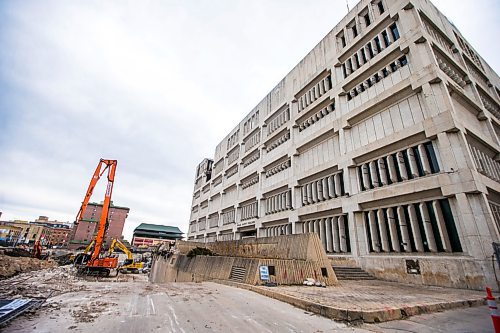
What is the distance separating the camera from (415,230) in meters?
12.7

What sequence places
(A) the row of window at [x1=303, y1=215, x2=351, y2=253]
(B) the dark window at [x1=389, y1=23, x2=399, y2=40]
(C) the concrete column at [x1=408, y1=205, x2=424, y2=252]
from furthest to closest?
1. (A) the row of window at [x1=303, y1=215, x2=351, y2=253]
2. (B) the dark window at [x1=389, y1=23, x2=399, y2=40]
3. (C) the concrete column at [x1=408, y1=205, x2=424, y2=252]

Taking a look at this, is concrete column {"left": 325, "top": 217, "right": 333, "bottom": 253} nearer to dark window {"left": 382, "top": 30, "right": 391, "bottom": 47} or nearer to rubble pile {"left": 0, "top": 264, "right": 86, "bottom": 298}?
dark window {"left": 382, "top": 30, "right": 391, "bottom": 47}

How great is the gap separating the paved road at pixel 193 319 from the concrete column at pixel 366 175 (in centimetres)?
1025

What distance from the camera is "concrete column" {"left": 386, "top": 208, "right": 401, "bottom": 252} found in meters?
13.4

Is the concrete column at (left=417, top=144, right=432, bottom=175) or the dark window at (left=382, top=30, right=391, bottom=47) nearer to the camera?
the concrete column at (left=417, top=144, right=432, bottom=175)

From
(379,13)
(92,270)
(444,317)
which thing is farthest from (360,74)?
(92,270)

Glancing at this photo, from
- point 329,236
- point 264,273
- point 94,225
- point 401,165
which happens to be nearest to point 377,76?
point 401,165

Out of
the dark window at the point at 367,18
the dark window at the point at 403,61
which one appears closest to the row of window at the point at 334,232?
the dark window at the point at 403,61

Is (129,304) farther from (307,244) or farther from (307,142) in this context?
(307,142)

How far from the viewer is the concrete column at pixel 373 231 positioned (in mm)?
14611

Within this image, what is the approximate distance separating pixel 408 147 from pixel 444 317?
11.2m

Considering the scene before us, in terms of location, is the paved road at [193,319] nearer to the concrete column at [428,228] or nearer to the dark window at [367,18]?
the concrete column at [428,228]

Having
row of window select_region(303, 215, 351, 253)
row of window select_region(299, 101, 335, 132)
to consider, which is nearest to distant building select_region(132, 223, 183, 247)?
row of window select_region(299, 101, 335, 132)

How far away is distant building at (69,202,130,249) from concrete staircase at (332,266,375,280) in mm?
93886
